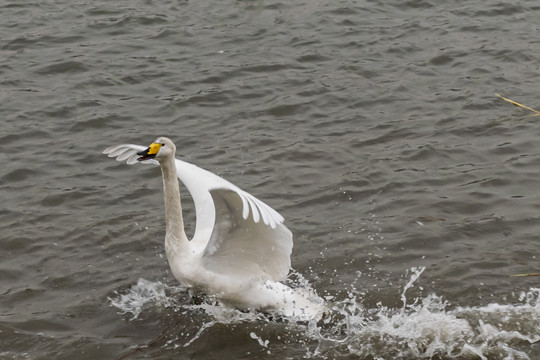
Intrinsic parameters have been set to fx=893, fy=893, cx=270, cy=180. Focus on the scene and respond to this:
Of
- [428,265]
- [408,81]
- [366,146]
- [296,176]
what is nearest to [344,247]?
[428,265]

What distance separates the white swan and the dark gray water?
174mm

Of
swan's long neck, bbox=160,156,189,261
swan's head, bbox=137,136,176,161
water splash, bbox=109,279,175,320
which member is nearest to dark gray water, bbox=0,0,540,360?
water splash, bbox=109,279,175,320

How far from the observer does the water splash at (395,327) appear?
5.79 m

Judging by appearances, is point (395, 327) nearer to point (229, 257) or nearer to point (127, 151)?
point (229, 257)

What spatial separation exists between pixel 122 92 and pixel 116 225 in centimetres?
279

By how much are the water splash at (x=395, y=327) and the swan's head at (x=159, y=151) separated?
1.05 metres

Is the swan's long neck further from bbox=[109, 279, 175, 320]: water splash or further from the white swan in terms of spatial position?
bbox=[109, 279, 175, 320]: water splash

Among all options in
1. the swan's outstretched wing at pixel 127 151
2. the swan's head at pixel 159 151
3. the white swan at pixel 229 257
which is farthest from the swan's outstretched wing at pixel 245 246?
the swan's outstretched wing at pixel 127 151

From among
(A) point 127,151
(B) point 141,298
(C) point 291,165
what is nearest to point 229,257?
(B) point 141,298

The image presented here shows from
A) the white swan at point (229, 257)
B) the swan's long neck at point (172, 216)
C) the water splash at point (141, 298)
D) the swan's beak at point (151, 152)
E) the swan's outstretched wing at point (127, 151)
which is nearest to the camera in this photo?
the white swan at point (229, 257)

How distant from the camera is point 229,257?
20.2 ft

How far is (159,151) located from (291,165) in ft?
7.84

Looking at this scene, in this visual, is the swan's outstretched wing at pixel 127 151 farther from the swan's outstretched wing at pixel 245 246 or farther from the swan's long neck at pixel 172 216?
the swan's outstretched wing at pixel 245 246

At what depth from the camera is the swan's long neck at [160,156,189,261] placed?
6242 mm
